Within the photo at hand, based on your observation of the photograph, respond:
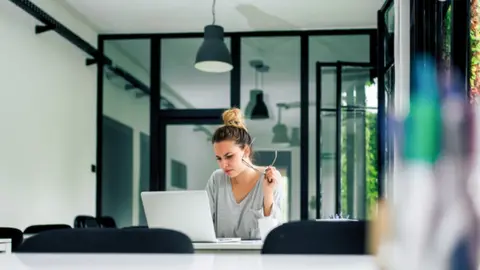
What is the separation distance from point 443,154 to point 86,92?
7.99m

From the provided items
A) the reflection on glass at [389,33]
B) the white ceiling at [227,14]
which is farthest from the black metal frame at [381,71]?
the white ceiling at [227,14]

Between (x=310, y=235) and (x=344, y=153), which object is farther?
(x=344, y=153)

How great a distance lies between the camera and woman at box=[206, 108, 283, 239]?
343cm

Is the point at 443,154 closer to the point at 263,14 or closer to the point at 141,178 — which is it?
the point at 263,14

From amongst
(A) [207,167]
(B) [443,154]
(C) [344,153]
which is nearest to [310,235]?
(B) [443,154]

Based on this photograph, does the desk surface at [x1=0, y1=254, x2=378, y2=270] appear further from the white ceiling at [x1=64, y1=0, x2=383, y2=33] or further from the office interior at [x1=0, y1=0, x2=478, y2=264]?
the white ceiling at [x1=64, y1=0, x2=383, y2=33]

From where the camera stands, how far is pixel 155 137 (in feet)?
28.5

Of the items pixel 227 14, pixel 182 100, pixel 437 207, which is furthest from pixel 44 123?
pixel 437 207

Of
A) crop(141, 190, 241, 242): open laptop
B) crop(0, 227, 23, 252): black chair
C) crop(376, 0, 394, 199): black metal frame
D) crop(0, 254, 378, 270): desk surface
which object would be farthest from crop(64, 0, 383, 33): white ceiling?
crop(0, 254, 378, 270): desk surface

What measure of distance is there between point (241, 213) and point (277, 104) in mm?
5113

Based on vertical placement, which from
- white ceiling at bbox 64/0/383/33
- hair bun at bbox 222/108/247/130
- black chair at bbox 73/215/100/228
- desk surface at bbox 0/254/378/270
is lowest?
black chair at bbox 73/215/100/228

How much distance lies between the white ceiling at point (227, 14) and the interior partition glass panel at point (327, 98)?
0.23 m

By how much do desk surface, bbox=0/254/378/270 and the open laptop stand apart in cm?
168

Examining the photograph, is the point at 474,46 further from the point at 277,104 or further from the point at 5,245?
the point at 277,104
